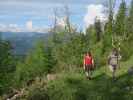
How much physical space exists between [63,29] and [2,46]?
37.9ft

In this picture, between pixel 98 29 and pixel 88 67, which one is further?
pixel 98 29

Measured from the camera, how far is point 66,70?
108ft

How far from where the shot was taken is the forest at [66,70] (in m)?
15.1

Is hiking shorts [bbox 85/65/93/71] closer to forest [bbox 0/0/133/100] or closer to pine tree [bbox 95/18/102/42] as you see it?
forest [bbox 0/0/133/100]

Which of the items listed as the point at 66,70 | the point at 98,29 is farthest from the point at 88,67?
the point at 98,29

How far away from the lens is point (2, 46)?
45156 millimetres

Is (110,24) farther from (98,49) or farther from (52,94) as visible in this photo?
(52,94)

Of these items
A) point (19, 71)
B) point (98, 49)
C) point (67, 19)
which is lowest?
point (19, 71)

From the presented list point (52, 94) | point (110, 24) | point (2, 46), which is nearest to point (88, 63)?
point (52, 94)

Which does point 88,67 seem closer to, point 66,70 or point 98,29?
point 66,70

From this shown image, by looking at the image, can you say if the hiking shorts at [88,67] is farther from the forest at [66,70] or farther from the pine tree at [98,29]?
the pine tree at [98,29]

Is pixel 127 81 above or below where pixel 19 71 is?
above

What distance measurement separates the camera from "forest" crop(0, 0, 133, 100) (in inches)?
595

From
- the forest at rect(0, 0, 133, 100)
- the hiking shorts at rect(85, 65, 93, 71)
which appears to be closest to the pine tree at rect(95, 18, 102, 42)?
the forest at rect(0, 0, 133, 100)
